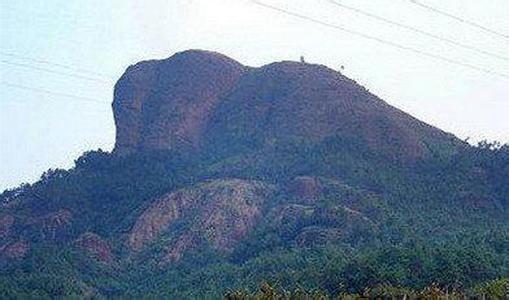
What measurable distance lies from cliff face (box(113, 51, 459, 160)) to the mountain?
0.37 metres

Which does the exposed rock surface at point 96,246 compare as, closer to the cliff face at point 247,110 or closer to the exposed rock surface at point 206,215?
the exposed rock surface at point 206,215

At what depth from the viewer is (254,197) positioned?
120938 mm

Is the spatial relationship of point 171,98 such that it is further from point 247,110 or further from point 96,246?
point 96,246

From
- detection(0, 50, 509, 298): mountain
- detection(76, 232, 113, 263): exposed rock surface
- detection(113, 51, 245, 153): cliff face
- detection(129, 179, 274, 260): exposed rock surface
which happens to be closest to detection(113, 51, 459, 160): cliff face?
detection(113, 51, 245, 153): cliff face

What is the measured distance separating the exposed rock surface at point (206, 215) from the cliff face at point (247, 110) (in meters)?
23.6

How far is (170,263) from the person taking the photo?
360 ft

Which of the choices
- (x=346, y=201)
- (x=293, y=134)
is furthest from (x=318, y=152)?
(x=346, y=201)

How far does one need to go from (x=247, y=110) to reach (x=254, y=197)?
40970 millimetres

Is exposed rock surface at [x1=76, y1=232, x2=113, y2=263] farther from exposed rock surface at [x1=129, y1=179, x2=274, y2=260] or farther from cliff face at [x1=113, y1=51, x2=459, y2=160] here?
cliff face at [x1=113, y1=51, x2=459, y2=160]

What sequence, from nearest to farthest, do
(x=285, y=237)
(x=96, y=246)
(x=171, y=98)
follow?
(x=285, y=237), (x=96, y=246), (x=171, y=98)

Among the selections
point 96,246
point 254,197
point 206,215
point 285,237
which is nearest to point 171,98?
point 254,197

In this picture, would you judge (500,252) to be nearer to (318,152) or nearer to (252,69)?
(318,152)

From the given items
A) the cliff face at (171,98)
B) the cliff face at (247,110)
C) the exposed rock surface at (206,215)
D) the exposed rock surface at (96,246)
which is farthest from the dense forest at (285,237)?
the cliff face at (171,98)

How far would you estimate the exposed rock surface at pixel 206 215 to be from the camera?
114500mm
